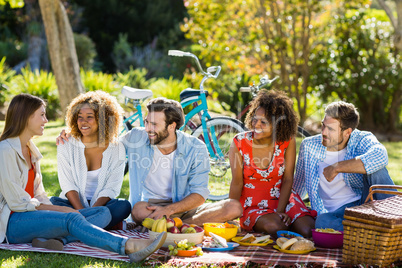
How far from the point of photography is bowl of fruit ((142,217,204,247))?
366cm

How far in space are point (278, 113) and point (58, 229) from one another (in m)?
2.01

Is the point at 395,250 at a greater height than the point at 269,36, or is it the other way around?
the point at 269,36

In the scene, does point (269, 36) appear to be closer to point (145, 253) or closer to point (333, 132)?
point (333, 132)

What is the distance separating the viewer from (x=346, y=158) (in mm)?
4168

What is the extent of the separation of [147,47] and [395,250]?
1620 centimetres

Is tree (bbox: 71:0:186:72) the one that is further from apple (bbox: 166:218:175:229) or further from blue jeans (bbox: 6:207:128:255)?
blue jeans (bbox: 6:207:128:255)

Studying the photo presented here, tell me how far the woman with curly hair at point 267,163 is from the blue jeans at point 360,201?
0.78 feet

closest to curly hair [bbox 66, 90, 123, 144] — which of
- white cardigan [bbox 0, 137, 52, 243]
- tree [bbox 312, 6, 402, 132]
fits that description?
white cardigan [bbox 0, 137, 52, 243]

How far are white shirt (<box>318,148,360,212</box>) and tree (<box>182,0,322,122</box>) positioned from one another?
6554 mm

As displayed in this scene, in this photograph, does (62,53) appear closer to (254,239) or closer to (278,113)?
(278,113)

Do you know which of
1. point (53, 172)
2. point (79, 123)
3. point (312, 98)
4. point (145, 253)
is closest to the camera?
point (145, 253)

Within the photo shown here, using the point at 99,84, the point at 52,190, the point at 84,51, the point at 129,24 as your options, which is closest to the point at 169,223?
the point at 52,190

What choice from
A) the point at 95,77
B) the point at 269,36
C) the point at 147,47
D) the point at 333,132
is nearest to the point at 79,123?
the point at 333,132

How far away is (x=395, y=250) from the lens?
3246mm
